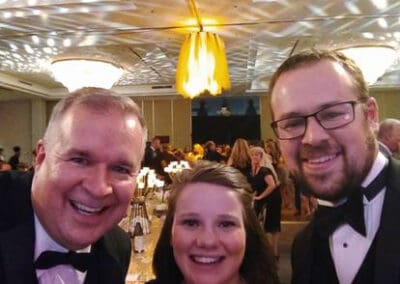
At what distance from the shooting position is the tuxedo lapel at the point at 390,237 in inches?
46.8

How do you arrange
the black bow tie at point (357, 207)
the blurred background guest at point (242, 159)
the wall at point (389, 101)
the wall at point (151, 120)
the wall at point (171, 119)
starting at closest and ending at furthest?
the black bow tie at point (357, 207)
the blurred background guest at point (242, 159)
the wall at point (389, 101)
the wall at point (151, 120)
the wall at point (171, 119)

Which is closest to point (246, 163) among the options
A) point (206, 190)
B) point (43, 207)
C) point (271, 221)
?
point (271, 221)

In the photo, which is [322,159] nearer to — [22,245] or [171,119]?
[22,245]

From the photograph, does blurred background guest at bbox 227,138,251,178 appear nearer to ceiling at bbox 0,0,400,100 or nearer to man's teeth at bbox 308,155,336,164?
ceiling at bbox 0,0,400,100

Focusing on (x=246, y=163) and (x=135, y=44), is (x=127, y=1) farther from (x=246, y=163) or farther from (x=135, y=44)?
(x=246, y=163)

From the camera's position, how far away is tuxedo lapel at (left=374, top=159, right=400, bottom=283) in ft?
3.90

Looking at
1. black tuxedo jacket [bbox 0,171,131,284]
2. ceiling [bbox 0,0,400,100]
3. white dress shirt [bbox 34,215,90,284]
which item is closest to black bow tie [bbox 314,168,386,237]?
black tuxedo jacket [bbox 0,171,131,284]

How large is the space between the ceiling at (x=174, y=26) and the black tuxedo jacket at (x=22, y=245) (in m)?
1.95

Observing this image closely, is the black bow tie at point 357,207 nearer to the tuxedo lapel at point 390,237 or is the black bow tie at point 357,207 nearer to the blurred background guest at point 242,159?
the tuxedo lapel at point 390,237

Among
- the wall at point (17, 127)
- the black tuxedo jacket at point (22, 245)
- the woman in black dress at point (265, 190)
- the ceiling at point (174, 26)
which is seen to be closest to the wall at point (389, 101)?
the ceiling at point (174, 26)

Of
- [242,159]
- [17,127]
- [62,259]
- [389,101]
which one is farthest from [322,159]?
[17,127]

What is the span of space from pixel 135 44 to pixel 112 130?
4.22 metres

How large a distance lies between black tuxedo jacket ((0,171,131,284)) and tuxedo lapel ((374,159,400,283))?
78cm

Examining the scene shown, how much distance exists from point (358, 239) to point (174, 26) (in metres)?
3.32
